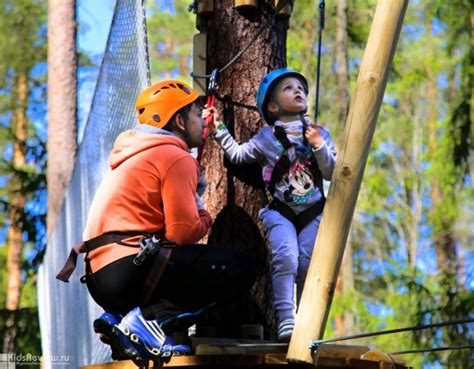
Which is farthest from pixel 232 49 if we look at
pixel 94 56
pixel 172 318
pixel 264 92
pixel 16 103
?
pixel 16 103

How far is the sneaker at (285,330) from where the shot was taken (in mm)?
4215

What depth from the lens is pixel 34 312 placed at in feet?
38.7

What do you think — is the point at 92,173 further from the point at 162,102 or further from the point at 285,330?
the point at 285,330

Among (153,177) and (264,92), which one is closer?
(153,177)

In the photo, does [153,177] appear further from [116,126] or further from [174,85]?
[116,126]

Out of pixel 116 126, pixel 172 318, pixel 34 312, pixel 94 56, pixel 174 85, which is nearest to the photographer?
pixel 172 318

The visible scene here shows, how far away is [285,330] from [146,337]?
2.01 ft

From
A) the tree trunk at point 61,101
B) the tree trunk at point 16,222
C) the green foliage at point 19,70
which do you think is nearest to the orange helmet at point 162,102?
the tree trunk at point 61,101

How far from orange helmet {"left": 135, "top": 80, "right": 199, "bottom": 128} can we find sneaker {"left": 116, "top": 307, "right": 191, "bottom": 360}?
820mm

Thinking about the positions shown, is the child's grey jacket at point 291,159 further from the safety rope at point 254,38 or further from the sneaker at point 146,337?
the sneaker at point 146,337

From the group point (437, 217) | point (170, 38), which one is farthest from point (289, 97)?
point (170, 38)

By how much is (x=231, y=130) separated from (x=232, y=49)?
1.27 ft

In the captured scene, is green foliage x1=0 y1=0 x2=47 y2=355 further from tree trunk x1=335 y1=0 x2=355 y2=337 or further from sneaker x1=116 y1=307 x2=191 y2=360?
sneaker x1=116 y1=307 x2=191 y2=360

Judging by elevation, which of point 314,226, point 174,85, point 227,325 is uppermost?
point 174,85
